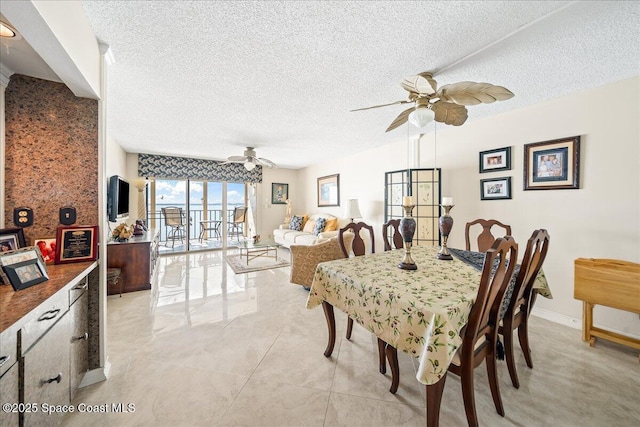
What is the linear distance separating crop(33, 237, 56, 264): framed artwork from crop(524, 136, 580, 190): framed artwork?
13.9ft

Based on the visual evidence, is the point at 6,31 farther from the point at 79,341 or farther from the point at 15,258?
the point at 79,341

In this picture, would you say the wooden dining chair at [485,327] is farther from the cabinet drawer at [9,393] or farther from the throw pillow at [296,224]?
the throw pillow at [296,224]

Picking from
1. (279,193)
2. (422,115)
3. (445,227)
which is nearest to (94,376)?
(445,227)

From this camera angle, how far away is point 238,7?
4.50ft

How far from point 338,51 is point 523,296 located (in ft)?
7.30

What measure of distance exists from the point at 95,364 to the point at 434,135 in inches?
177

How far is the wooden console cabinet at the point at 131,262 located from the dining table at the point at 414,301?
281 cm

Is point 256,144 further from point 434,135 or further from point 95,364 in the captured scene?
point 95,364

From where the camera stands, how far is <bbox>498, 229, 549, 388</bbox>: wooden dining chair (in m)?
1.36

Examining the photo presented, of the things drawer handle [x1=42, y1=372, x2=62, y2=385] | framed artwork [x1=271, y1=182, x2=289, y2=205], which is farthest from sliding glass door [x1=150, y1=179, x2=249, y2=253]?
drawer handle [x1=42, y1=372, x2=62, y2=385]

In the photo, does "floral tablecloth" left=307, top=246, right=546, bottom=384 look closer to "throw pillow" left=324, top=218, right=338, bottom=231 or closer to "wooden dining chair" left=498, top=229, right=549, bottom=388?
"wooden dining chair" left=498, top=229, right=549, bottom=388

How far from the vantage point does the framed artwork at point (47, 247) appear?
143cm

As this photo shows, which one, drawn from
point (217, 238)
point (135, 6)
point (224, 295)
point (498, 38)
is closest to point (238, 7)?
point (135, 6)

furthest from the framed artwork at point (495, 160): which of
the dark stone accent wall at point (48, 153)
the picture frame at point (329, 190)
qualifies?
the dark stone accent wall at point (48, 153)
